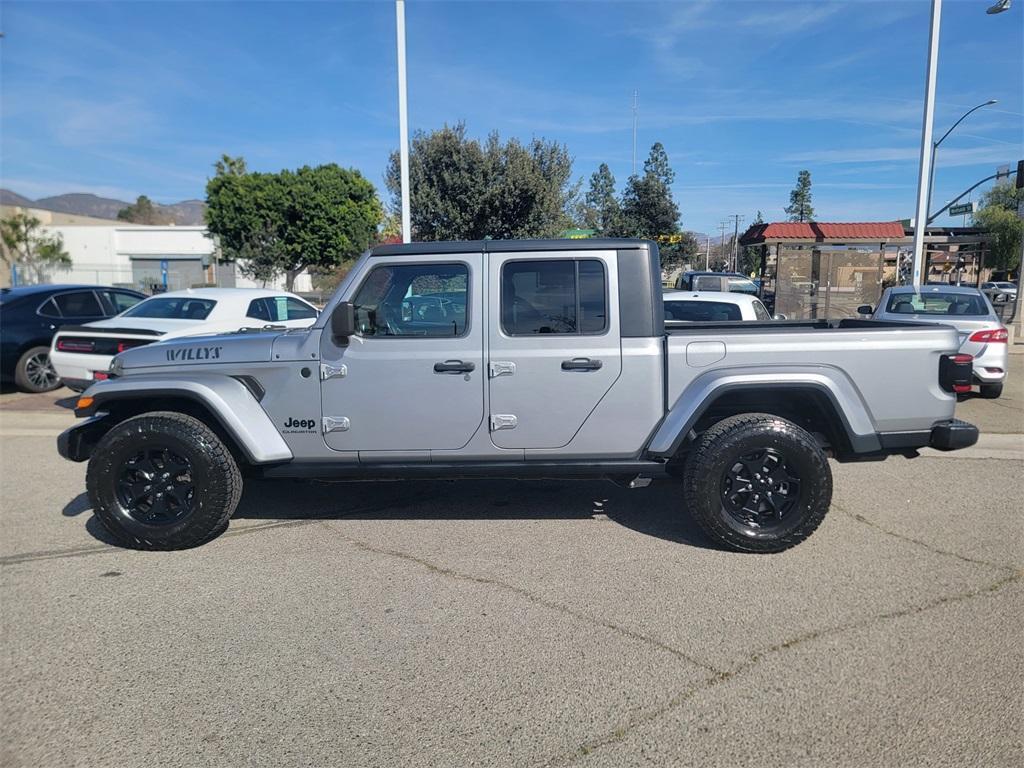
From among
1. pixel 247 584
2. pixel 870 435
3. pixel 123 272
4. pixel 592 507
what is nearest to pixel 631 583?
pixel 592 507

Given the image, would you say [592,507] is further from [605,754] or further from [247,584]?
[605,754]

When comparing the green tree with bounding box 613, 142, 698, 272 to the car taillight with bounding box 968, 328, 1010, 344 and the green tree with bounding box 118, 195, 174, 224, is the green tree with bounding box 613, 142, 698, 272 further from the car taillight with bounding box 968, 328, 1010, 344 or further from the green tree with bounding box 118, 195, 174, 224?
the green tree with bounding box 118, 195, 174, 224

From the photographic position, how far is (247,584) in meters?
4.12

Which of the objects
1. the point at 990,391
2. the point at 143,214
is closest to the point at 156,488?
the point at 990,391

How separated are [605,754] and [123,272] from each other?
2005 inches

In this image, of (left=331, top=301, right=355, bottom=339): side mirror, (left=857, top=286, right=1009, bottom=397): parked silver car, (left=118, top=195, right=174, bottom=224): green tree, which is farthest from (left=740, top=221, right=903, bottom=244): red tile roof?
(left=118, top=195, right=174, bottom=224): green tree

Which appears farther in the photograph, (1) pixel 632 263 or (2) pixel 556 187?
(2) pixel 556 187

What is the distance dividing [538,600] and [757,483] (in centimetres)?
156

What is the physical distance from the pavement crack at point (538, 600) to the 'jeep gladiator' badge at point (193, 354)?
147cm

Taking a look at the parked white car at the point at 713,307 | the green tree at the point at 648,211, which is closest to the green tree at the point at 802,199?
the green tree at the point at 648,211

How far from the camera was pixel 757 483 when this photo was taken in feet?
14.6

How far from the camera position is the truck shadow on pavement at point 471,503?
519 cm

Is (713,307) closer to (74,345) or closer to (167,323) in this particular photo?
(167,323)

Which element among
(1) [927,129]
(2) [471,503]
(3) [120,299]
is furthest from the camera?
(1) [927,129]
